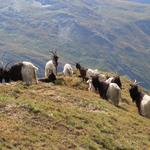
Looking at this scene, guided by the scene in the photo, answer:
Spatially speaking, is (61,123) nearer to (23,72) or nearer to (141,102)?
(23,72)

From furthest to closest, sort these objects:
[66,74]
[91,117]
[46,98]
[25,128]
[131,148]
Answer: [66,74] < [46,98] < [91,117] < [131,148] < [25,128]

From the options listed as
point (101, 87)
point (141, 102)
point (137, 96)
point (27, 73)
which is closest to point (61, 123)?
point (27, 73)

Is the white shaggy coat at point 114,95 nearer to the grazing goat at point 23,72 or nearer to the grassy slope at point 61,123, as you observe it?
the grassy slope at point 61,123

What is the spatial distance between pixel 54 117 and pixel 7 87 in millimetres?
6904

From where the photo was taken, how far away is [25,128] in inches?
912

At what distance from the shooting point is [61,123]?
25312 mm

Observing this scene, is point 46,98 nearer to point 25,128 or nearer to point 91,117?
point 91,117

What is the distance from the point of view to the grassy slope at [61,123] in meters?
22.5

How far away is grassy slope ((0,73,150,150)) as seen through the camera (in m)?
22.5

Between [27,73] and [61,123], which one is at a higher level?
[27,73]

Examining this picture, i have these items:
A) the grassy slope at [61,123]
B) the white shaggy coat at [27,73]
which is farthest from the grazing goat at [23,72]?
the grassy slope at [61,123]

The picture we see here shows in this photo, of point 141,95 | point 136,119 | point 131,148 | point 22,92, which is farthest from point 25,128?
point 141,95

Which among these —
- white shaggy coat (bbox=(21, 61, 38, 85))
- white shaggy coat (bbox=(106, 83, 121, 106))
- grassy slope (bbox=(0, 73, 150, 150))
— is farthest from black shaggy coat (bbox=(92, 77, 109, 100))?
white shaggy coat (bbox=(21, 61, 38, 85))

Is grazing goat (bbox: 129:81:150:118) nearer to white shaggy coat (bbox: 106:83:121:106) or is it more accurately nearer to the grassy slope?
white shaggy coat (bbox: 106:83:121:106)
